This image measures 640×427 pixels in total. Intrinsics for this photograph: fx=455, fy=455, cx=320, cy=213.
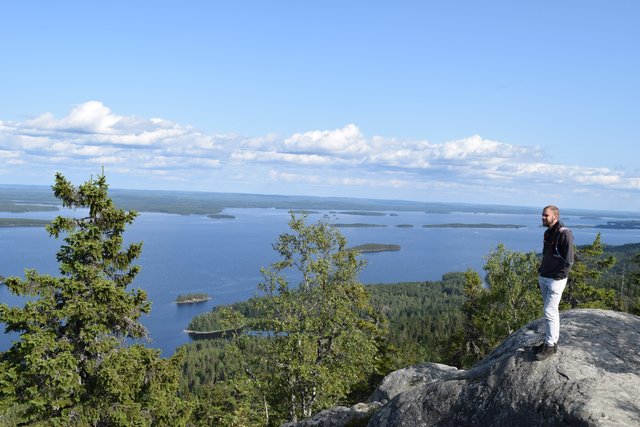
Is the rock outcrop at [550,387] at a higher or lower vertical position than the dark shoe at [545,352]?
lower

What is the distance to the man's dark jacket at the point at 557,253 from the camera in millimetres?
11148

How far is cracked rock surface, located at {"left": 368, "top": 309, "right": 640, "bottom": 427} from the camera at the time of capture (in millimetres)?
10281

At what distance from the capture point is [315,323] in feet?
78.0

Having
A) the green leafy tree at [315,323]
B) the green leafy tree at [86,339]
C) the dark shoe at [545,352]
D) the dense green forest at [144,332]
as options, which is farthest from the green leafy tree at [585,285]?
the green leafy tree at [86,339]

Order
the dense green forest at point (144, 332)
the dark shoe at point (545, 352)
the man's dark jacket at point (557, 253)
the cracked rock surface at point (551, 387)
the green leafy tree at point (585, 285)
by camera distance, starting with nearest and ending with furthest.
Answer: the cracked rock surface at point (551, 387)
the man's dark jacket at point (557, 253)
the dark shoe at point (545, 352)
the dense green forest at point (144, 332)
the green leafy tree at point (585, 285)

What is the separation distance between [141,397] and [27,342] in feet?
17.4

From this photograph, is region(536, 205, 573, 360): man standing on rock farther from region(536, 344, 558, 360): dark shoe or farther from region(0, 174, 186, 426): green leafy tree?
region(0, 174, 186, 426): green leafy tree

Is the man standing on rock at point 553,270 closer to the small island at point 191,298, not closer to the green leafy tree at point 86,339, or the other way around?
the green leafy tree at point 86,339

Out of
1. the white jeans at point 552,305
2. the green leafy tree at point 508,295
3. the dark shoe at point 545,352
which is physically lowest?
the green leafy tree at point 508,295

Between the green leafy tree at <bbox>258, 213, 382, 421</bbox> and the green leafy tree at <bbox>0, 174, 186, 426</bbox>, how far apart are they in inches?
236

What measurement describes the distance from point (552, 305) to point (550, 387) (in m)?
1.96

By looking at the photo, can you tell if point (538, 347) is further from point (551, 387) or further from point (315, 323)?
point (315, 323)

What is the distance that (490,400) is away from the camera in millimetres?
11766

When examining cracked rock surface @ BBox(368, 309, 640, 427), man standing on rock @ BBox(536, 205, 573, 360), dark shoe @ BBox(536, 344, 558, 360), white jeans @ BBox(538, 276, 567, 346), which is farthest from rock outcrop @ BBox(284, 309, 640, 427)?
white jeans @ BBox(538, 276, 567, 346)
